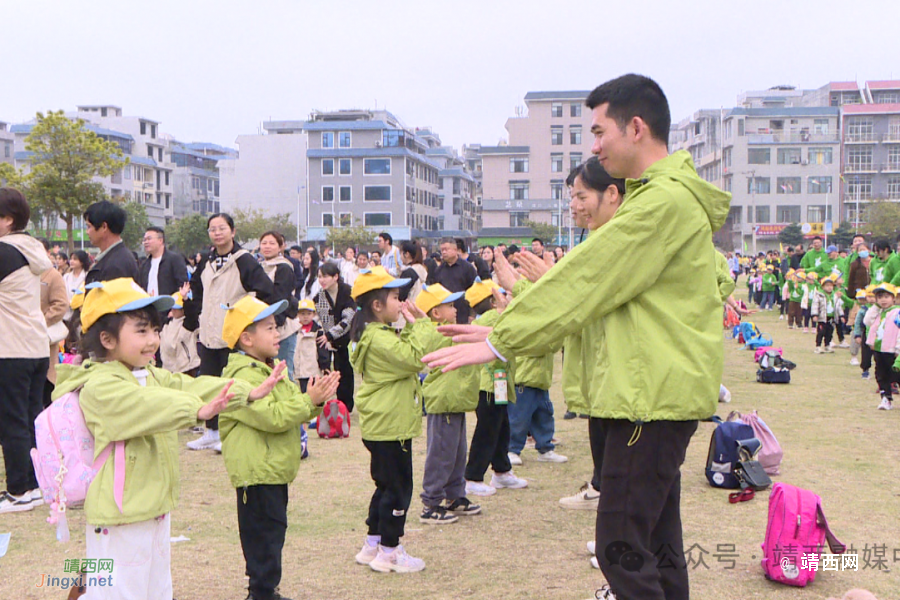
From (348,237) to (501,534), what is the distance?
53498 mm

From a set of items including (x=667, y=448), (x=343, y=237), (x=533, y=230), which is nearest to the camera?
(x=667, y=448)

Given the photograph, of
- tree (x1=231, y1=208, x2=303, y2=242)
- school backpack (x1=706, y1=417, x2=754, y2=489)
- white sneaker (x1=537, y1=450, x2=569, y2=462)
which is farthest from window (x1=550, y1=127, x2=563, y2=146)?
school backpack (x1=706, y1=417, x2=754, y2=489)

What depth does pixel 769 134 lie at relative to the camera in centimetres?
6438

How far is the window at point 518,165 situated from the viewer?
6588 cm

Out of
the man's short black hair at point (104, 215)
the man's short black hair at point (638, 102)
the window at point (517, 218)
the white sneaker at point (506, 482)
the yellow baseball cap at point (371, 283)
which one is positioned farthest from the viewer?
the window at point (517, 218)

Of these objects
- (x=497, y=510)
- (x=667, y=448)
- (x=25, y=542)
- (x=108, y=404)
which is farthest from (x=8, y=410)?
(x=667, y=448)

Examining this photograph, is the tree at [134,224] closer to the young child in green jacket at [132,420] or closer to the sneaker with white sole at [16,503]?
the sneaker with white sole at [16,503]

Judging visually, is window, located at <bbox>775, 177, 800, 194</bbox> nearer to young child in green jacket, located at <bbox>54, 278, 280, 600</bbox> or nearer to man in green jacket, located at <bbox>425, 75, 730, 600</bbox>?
man in green jacket, located at <bbox>425, 75, 730, 600</bbox>

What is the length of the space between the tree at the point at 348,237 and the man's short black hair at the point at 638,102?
181ft

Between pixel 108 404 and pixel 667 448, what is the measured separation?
2096 millimetres

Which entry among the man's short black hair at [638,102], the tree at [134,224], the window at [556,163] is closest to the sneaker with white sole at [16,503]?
the man's short black hair at [638,102]

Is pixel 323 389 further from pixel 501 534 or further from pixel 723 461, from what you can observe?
pixel 723 461

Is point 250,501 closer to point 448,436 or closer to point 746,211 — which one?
point 448,436

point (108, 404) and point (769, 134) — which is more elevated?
point (769, 134)
